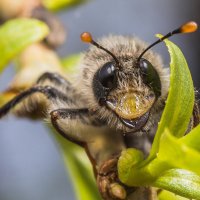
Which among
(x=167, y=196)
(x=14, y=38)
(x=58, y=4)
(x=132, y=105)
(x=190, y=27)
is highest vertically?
(x=58, y=4)

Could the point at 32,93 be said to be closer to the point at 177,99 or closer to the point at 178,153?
the point at 177,99

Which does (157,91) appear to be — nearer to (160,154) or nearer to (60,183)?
(160,154)

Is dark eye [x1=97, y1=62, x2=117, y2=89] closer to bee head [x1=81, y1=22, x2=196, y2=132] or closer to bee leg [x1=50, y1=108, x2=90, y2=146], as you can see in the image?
bee head [x1=81, y1=22, x2=196, y2=132]

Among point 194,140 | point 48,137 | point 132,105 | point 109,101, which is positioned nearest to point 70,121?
point 109,101

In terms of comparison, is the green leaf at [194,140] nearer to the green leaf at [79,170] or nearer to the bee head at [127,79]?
the bee head at [127,79]

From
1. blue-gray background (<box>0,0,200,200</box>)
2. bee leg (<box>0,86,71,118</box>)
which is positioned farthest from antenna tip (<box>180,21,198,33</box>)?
blue-gray background (<box>0,0,200,200</box>)

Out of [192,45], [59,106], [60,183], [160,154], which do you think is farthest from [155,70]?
[192,45]
